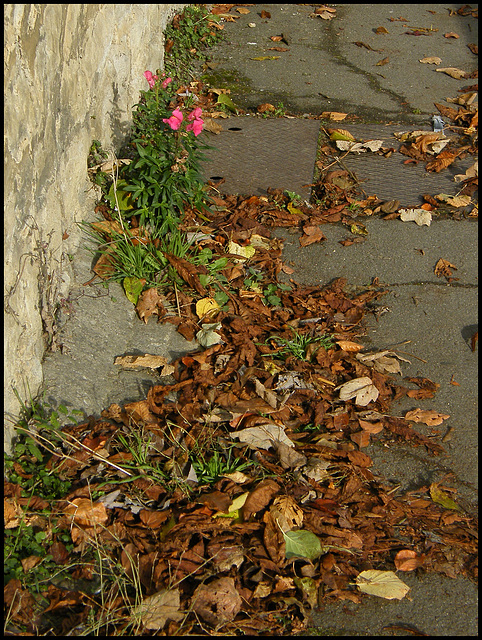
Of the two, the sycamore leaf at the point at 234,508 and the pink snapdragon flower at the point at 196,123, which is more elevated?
the pink snapdragon flower at the point at 196,123

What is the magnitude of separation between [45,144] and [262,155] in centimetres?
205

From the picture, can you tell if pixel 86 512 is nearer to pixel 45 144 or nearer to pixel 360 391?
pixel 360 391

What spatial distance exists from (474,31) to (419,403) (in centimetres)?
517

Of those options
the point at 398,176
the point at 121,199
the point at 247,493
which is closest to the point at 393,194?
the point at 398,176

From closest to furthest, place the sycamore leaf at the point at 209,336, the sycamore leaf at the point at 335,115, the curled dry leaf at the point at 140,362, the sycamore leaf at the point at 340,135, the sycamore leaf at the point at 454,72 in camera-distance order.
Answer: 1. the curled dry leaf at the point at 140,362
2. the sycamore leaf at the point at 209,336
3. the sycamore leaf at the point at 340,135
4. the sycamore leaf at the point at 335,115
5. the sycamore leaf at the point at 454,72

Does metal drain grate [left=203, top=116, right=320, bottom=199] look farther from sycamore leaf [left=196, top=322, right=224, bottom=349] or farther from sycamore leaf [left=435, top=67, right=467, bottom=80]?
sycamore leaf [left=435, top=67, right=467, bottom=80]

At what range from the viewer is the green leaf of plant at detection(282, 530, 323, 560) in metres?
2.18

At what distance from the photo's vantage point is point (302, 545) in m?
2.20

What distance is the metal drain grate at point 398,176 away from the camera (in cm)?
424

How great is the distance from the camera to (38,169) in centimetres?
267

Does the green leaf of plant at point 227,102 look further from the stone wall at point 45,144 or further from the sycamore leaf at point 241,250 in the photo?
the sycamore leaf at point 241,250

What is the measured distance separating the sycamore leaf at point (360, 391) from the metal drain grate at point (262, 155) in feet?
5.39

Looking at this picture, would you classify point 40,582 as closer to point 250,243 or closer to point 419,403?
point 419,403

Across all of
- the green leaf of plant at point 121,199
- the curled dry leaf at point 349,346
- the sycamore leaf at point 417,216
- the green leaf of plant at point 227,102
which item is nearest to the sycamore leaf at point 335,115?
the green leaf of plant at point 227,102
